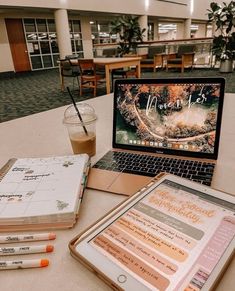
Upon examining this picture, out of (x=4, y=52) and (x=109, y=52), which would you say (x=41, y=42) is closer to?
(x=4, y=52)

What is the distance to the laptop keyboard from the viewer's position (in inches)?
27.0

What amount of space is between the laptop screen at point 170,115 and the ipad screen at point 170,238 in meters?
0.24

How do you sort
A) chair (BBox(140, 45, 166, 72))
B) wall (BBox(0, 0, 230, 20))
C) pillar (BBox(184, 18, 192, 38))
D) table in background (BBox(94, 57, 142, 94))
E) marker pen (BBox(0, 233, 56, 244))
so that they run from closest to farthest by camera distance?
marker pen (BBox(0, 233, 56, 244)), table in background (BBox(94, 57, 142, 94)), wall (BBox(0, 0, 230, 20)), chair (BBox(140, 45, 166, 72)), pillar (BBox(184, 18, 192, 38))

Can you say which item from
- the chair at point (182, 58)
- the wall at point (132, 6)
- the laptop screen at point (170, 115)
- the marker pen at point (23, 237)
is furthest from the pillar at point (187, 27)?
the marker pen at point (23, 237)

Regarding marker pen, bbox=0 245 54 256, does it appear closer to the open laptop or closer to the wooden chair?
the open laptop

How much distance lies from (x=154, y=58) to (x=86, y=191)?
326 inches

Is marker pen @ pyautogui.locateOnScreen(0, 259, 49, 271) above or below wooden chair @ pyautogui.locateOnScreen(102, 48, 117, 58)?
below

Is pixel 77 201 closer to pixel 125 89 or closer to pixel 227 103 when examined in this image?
pixel 125 89

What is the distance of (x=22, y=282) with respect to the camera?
1.37ft

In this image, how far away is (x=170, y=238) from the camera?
46 cm

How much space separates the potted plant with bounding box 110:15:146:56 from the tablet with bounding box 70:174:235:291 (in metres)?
8.78

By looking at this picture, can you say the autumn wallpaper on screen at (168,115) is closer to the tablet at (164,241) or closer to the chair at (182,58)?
the tablet at (164,241)

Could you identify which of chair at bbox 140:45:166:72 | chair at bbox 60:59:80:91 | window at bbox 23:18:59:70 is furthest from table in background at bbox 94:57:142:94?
window at bbox 23:18:59:70

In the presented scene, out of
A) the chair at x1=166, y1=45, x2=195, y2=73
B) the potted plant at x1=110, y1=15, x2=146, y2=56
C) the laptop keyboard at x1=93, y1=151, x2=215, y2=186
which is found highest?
the potted plant at x1=110, y1=15, x2=146, y2=56
